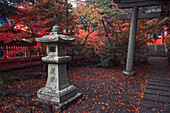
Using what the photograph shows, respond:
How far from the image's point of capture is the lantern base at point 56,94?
4368 mm

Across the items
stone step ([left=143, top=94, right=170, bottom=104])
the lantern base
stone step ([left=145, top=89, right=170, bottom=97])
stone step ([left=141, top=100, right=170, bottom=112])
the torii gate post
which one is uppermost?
the torii gate post

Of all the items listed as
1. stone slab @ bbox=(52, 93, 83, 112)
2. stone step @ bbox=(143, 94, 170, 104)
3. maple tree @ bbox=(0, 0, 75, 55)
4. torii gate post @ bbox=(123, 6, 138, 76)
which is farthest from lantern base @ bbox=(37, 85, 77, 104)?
torii gate post @ bbox=(123, 6, 138, 76)

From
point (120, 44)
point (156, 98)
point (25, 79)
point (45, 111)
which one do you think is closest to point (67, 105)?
point (45, 111)

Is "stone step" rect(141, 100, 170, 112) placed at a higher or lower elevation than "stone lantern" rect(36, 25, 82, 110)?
lower

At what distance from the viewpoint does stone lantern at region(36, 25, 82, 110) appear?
4.40 metres

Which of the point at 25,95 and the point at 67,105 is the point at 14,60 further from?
the point at 67,105

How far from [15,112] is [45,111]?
0.97 m

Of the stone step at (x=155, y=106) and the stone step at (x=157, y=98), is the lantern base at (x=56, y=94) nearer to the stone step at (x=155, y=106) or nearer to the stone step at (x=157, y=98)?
the stone step at (x=155, y=106)

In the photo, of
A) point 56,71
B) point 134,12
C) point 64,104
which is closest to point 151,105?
point 64,104

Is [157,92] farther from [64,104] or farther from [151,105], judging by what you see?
[64,104]

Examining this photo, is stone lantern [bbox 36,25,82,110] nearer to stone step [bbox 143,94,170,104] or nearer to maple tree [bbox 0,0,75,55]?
maple tree [bbox 0,0,75,55]

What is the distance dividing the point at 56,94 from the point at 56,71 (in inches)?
34.3

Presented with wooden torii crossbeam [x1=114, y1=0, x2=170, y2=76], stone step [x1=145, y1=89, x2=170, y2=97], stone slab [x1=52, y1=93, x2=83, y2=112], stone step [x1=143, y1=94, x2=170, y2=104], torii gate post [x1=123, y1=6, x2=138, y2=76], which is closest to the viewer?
stone slab [x1=52, y1=93, x2=83, y2=112]

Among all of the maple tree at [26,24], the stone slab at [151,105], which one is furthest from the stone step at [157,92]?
the maple tree at [26,24]
